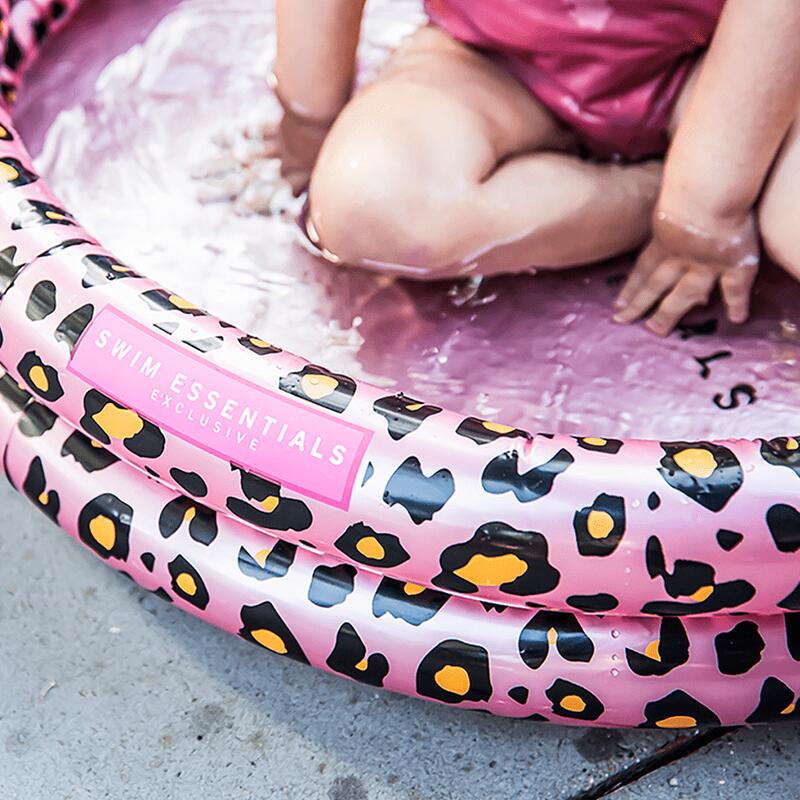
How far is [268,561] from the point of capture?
3.16 feet

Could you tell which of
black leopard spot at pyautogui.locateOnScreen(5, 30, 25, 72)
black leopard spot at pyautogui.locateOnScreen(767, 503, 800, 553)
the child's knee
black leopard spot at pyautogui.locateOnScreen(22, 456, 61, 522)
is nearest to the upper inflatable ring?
black leopard spot at pyautogui.locateOnScreen(767, 503, 800, 553)

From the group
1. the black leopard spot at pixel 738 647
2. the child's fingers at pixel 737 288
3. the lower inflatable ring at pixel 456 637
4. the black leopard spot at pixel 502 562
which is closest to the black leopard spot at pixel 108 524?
the lower inflatable ring at pixel 456 637

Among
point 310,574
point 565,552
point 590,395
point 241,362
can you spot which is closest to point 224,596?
point 310,574

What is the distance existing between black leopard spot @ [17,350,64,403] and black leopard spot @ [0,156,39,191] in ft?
0.58

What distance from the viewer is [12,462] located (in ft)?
3.56

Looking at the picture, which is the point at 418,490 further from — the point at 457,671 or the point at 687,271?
the point at 687,271

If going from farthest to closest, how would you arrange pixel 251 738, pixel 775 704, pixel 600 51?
pixel 600 51
pixel 251 738
pixel 775 704

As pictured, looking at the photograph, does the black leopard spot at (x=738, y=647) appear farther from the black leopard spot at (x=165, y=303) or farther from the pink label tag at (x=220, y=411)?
the black leopard spot at (x=165, y=303)

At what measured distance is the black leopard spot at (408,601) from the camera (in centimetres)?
93

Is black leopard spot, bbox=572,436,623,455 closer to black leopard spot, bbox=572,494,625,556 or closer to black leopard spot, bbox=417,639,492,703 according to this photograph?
black leopard spot, bbox=572,494,625,556

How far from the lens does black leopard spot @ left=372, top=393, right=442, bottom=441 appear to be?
869mm

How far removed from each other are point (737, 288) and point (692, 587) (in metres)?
0.43

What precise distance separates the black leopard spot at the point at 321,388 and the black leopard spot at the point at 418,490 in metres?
0.07

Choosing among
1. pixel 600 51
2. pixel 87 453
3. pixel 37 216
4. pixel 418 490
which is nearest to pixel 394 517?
pixel 418 490
